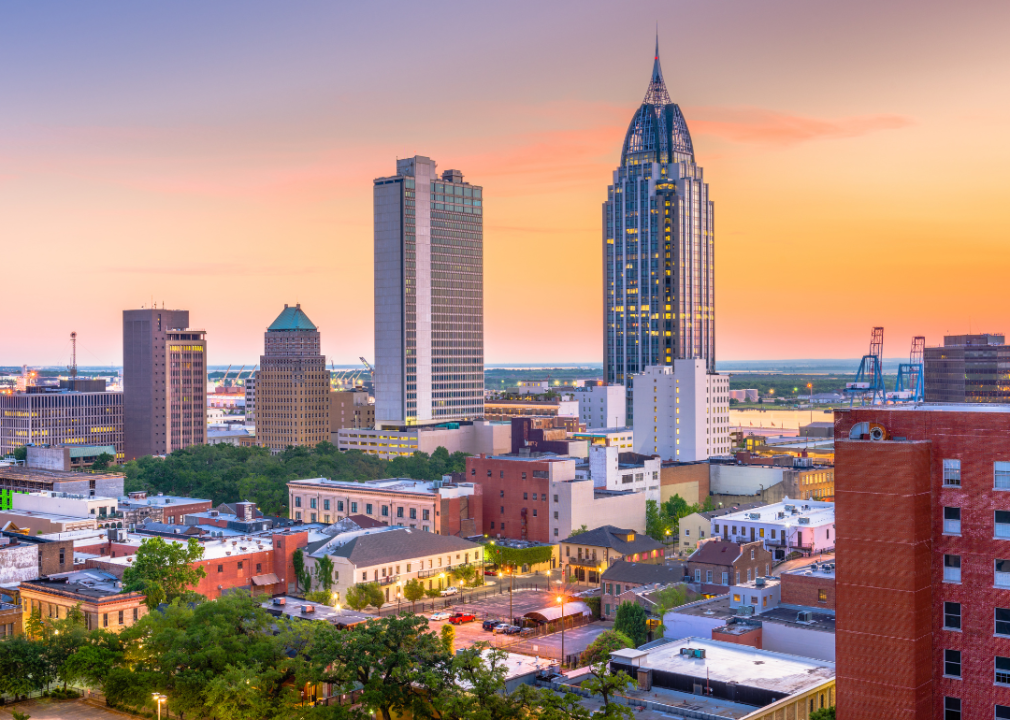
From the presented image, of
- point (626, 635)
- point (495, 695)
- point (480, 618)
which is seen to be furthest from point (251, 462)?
point (495, 695)

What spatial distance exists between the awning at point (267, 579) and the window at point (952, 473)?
7500cm

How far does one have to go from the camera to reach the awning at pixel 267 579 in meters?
103

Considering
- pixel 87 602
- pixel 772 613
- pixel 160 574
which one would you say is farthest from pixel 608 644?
pixel 87 602

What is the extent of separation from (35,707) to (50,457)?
10704cm

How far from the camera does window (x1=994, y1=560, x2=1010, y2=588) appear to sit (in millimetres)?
39562

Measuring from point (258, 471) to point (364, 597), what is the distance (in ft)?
264

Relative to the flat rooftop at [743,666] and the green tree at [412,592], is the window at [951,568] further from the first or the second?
the green tree at [412,592]

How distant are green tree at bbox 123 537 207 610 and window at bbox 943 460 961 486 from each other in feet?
186

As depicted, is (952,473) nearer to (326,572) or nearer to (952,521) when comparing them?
(952,521)

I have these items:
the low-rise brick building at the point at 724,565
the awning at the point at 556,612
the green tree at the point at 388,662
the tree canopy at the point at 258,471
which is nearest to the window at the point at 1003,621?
the green tree at the point at 388,662

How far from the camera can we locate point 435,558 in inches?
4417

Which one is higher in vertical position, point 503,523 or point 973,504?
point 973,504

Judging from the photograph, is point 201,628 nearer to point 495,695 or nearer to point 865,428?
point 495,695

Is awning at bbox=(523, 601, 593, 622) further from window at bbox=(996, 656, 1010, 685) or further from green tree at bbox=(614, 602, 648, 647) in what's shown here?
window at bbox=(996, 656, 1010, 685)
